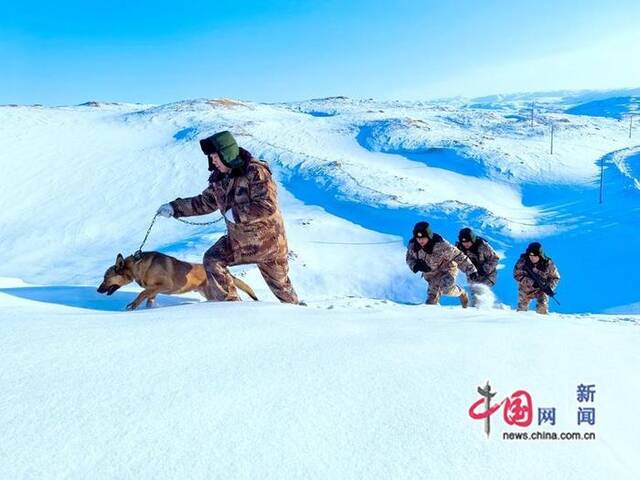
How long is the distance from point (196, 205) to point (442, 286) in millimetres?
3336

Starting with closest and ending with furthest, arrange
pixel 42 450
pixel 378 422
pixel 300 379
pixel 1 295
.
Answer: pixel 42 450, pixel 378 422, pixel 300 379, pixel 1 295

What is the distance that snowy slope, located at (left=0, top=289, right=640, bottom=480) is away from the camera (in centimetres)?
159

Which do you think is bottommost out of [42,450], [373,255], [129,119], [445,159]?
[373,255]

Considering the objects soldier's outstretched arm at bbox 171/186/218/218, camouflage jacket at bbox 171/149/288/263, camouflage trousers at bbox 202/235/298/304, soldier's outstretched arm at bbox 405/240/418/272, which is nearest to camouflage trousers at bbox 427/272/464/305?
soldier's outstretched arm at bbox 405/240/418/272

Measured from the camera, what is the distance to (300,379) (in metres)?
2.17

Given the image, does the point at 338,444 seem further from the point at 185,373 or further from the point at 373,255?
the point at 373,255

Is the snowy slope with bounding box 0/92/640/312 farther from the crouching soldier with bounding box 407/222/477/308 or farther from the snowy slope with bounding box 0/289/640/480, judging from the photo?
the snowy slope with bounding box 0/289/640/480

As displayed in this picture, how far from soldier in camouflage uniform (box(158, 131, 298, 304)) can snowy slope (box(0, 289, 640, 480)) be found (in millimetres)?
1920

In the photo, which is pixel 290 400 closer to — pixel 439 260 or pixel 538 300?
pixel 439 260

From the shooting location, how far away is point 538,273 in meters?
7.57

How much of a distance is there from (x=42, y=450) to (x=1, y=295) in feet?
11.6

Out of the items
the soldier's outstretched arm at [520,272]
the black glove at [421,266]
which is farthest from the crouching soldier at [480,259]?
the black glove at [421,266]

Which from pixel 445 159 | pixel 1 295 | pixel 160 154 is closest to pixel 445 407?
pixel 1 295

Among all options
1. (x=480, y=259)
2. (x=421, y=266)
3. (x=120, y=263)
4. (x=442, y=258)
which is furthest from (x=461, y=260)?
(x=120, y=263)
